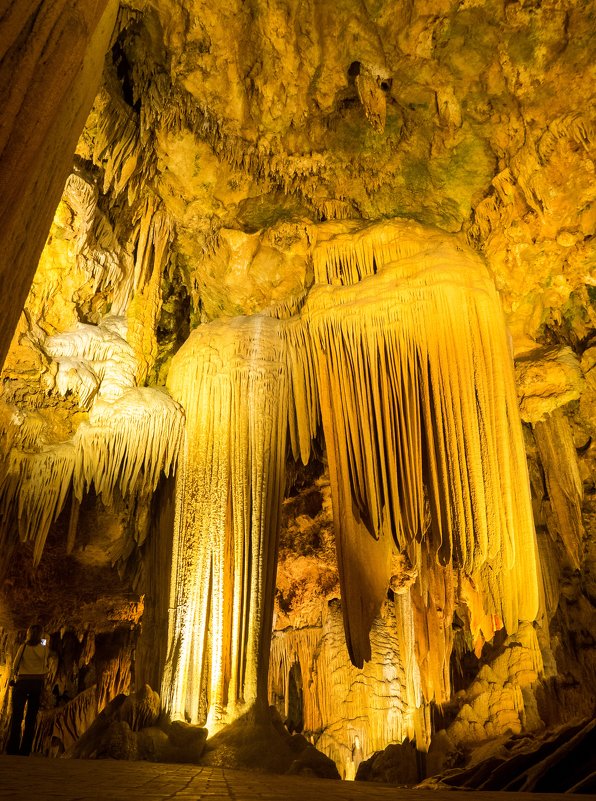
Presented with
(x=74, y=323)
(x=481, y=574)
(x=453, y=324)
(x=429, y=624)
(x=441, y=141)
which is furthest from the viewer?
(x=429, y=624)

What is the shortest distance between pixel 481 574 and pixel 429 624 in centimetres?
366

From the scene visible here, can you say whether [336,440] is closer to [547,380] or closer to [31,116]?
[547,380]

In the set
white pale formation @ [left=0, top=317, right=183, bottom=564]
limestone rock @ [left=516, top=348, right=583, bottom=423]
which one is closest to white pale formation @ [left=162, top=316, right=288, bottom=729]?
white pale formation @ [left=0, top=317, right=183, bottom=564]

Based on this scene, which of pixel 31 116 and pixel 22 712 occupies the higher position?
pixel 22 712

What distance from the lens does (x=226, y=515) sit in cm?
477

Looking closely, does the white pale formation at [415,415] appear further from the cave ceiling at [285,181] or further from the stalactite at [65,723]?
the stalactite at [65,723]

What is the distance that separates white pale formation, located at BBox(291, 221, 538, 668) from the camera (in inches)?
167

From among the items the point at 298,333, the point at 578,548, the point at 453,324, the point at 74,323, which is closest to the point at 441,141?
the point at 453,324

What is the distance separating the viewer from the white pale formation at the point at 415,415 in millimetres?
4230

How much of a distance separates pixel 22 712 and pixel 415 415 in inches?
428

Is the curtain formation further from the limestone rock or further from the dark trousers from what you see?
the dark trousers

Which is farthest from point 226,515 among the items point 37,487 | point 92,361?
point 37,487

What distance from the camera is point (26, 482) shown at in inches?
234

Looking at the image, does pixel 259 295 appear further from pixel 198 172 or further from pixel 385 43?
pixel 385 43
